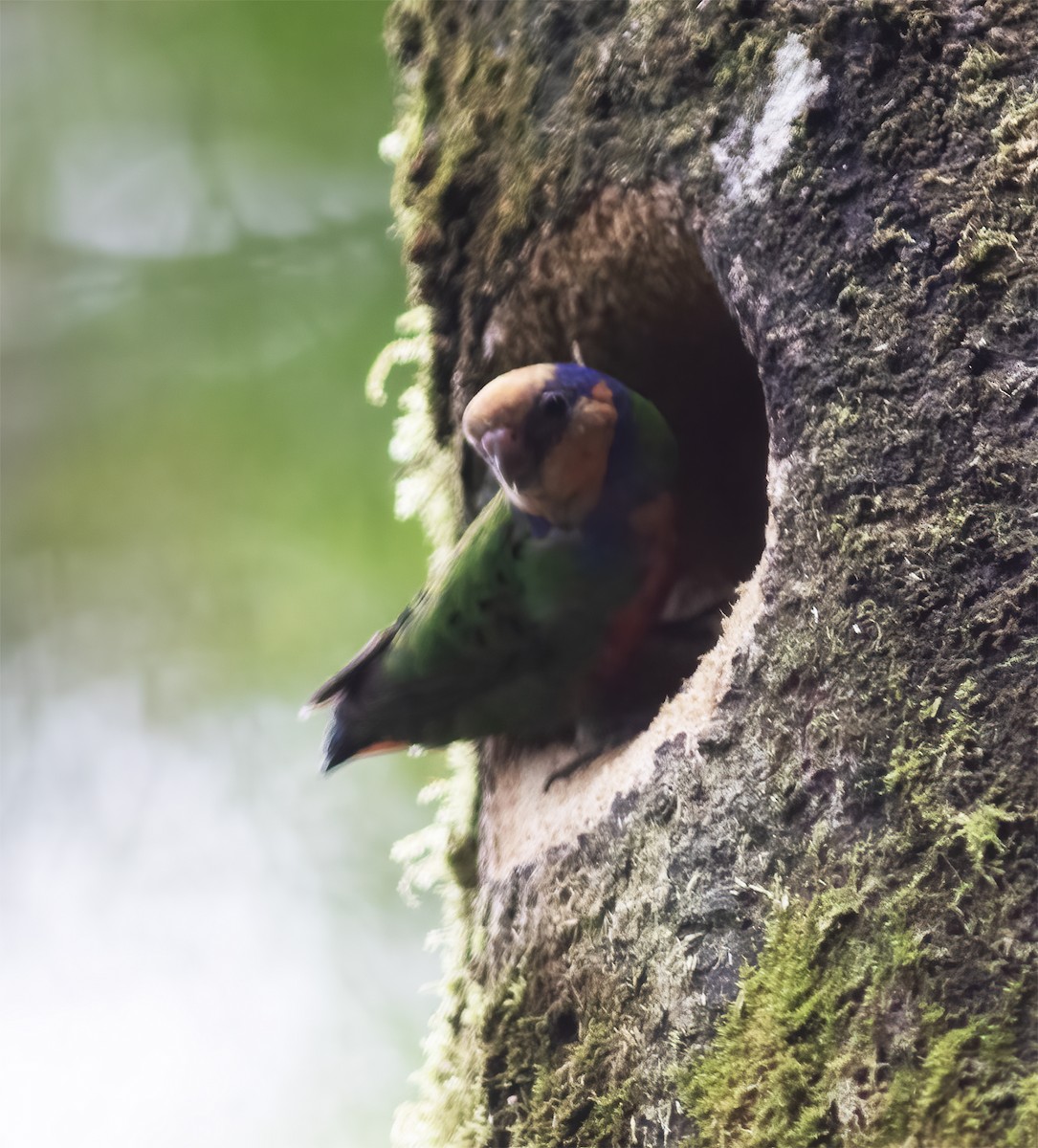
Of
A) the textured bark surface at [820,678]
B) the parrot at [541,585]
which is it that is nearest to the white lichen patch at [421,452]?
the parrot at [541,585]

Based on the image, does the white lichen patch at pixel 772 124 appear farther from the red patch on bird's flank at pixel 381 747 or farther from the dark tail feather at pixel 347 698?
the red patch on bird's flank at pixel 381 747

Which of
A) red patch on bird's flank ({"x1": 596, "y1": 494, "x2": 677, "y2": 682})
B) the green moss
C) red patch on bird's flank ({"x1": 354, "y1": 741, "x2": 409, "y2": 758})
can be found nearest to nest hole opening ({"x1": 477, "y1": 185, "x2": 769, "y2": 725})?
red patch on bird's flank ({"x1": 596, "y1": 494, "x2": 677, "y2": 682})

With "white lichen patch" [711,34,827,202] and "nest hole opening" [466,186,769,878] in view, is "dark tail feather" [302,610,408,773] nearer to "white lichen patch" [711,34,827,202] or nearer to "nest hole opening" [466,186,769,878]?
"nest hole opening" [466,186,769,878]

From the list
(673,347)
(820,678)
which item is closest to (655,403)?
(673,347)

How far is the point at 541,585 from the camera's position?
66.2 inches

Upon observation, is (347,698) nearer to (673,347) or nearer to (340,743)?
(340,743)

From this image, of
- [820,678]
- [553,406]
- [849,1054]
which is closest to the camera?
[849,1054]

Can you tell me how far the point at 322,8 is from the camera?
2.73 metres

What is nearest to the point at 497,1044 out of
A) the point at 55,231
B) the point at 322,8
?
the point at 322,8

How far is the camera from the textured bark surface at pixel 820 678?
89 cm

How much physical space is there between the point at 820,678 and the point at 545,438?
73cm

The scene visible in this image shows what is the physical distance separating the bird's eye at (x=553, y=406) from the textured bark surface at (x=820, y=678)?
0.27 meters

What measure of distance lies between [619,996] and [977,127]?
1142mm

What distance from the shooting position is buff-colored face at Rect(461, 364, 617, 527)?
158 centimetres
